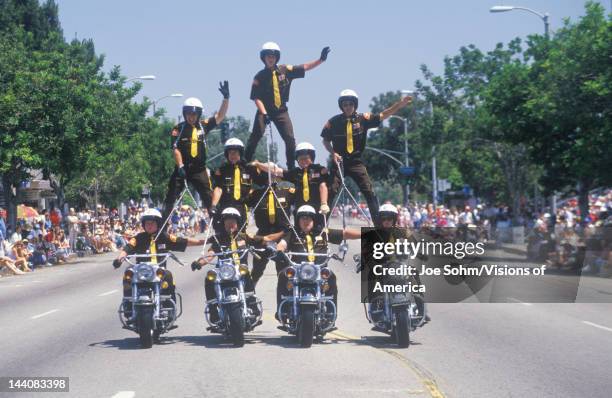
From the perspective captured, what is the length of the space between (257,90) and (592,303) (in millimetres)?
8967

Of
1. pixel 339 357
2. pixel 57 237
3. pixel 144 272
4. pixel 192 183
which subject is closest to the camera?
pixel 339 357

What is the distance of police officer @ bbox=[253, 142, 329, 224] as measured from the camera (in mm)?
15688

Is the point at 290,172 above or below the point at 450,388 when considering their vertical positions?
above

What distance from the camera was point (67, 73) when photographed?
134 feet

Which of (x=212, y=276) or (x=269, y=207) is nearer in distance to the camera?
(x=212, y=276)

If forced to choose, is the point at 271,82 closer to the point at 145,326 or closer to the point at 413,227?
the point at 145,326

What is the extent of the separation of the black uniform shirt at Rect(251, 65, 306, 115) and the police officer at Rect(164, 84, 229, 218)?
51cm

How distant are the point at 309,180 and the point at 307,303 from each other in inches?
106

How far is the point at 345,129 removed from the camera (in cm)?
1686

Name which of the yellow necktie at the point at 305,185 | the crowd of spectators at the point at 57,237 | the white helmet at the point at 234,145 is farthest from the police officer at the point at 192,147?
the crowd of spectators at the point at 57,237

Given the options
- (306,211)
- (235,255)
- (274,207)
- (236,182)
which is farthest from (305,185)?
Result: (235,255)

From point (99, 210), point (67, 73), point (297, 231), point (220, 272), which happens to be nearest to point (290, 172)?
point (297, 231)

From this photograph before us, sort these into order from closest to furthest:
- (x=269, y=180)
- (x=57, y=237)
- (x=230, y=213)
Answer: (x=230, y=213), (x=269, y=180), (x=57, y=237)

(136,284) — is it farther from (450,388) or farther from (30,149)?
(30,149)
